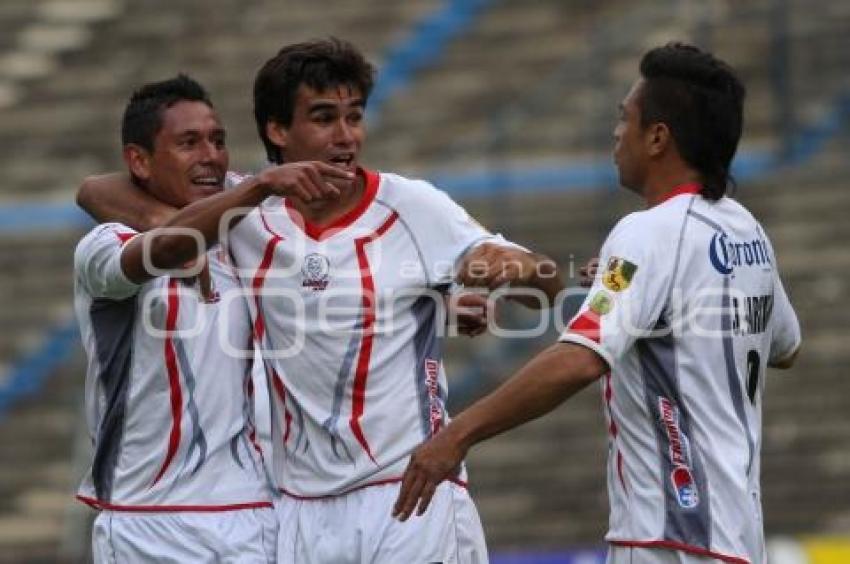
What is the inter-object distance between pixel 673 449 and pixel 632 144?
3.05ft

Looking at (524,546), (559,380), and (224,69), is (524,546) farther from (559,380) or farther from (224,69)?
(559,380)

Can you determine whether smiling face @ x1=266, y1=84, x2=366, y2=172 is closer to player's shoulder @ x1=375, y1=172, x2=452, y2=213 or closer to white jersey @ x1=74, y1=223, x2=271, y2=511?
player's shoulder @ x1=375, y1=172, x2=452, y2=213

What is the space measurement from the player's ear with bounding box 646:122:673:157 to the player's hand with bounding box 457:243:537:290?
489 mm

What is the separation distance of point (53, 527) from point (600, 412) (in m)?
3.65

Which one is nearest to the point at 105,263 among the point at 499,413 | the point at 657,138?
the point at 499,413

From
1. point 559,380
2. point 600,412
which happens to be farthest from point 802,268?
point 559,380

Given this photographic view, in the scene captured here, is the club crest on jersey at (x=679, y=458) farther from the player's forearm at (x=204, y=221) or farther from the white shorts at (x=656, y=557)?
the player's forearm at (x=204, y=221)

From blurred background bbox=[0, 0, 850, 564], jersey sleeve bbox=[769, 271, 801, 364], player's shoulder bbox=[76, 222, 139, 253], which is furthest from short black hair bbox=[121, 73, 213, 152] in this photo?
blurred background bbox=[0, 0, 850, 564]

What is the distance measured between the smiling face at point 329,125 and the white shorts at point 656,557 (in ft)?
4.95

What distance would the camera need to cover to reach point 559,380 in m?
6.27

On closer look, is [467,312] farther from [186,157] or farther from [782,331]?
[186,157]

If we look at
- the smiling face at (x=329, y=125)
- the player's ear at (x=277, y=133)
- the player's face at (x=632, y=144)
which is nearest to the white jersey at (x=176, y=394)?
the player's ear at (x=277, y=133)

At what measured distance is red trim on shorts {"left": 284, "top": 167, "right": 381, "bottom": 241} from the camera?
23.4ft

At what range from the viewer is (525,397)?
20.5ft
